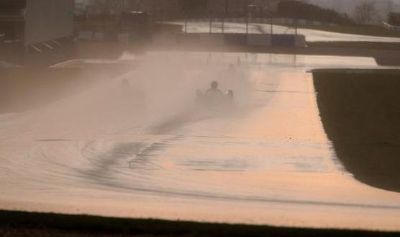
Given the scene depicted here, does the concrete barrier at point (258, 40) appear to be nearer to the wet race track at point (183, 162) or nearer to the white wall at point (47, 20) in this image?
the white wall at point (47, 20)

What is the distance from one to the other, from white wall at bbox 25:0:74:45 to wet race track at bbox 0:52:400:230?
13.6 m

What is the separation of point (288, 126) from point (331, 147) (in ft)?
12.2

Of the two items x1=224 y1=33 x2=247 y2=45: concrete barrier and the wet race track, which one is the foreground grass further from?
x1=224 y1=33 x2=247 y2=45: concrete barrier

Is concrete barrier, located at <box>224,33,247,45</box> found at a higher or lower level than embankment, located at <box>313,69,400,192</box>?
lower

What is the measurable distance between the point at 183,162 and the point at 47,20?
1272 inches

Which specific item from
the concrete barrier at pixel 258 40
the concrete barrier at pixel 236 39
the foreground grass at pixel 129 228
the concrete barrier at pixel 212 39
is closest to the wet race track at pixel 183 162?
the foreground grass at pixel 129 228

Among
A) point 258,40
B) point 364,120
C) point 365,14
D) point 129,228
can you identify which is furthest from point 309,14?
point 129,228

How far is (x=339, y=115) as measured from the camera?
78.9 feet

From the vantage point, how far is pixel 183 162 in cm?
1577

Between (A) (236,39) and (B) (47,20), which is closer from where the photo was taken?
(B) (47,20)

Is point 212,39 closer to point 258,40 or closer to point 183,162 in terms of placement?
point 258,40

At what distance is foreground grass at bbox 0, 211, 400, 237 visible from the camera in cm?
864

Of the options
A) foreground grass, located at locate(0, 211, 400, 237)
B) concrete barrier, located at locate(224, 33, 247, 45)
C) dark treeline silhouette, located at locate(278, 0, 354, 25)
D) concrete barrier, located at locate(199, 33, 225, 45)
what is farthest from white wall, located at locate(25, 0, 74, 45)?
dark treeline silhouette, located at locate(278, 0, 354, 25)

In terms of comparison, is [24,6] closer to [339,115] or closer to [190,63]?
[190,63]
